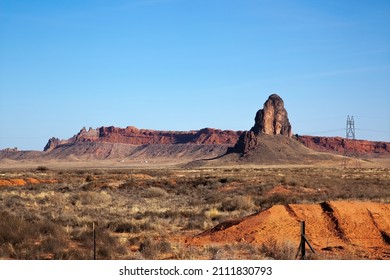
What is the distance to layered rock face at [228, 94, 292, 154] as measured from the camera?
13350 cm

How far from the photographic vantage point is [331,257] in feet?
38.7

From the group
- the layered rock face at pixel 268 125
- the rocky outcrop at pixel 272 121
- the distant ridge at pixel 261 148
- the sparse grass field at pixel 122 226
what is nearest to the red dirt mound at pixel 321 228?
the sparse grass field at pixel 122 226

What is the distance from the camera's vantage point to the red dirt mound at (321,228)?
14378 millimetres

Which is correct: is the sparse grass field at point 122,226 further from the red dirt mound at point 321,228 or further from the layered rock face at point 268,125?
the layered rock face at point 268,125

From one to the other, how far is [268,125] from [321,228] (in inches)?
4831

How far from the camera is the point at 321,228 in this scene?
15.9 meters

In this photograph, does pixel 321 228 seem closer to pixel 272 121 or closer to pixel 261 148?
pixel 261 148

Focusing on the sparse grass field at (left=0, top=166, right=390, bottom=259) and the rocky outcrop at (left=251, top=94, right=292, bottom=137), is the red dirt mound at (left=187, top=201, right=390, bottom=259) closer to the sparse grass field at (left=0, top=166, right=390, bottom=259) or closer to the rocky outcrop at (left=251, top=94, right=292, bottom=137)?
the sparse grass field at (left=0, top=166, right=390, bottom=259)

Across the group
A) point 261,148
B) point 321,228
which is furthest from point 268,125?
point 321,228

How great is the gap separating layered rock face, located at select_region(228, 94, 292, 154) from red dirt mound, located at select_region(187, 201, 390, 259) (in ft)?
377

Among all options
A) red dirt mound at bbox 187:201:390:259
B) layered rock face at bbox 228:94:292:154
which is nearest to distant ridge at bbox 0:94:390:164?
layered rock face at bbox 228:94:292:154

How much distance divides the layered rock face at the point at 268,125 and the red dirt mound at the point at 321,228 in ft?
377
